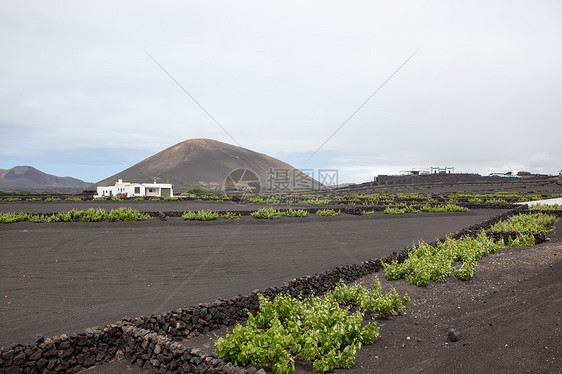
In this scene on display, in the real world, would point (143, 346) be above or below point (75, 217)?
below

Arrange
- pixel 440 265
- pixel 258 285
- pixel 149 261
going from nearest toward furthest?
→ pixel 440 265 → pixel 258 285 → pixel 149 261

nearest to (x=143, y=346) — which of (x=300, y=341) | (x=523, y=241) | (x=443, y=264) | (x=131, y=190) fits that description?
(x=300, y=341)

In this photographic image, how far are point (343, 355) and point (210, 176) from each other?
171967 millimetres

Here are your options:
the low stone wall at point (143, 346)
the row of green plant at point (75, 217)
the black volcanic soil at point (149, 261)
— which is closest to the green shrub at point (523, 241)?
the black volcanic soil at point (149, 261)

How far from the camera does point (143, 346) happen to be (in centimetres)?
507

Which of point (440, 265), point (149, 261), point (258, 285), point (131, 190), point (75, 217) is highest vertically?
point (131, 190)

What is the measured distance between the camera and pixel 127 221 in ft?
64.2

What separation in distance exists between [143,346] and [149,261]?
7.15 m

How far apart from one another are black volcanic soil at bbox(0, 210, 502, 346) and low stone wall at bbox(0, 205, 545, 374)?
4.38 ft

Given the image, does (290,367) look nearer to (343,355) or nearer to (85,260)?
(343,355)

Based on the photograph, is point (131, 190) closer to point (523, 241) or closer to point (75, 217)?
point (75, 217)

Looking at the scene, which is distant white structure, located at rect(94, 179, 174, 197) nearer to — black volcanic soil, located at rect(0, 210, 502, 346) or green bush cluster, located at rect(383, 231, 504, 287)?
black volcanic soil, located at rect(0, 210, 502, 346)

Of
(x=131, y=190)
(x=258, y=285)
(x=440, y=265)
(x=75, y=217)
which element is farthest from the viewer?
(x=131, y=190)

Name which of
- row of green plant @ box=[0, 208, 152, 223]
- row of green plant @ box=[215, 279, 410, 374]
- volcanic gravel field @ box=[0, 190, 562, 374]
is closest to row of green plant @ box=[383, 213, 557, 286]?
volcanic gravel field @ box=[0, 190, 562, 374]
